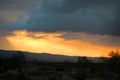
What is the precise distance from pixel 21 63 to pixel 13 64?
246 cm

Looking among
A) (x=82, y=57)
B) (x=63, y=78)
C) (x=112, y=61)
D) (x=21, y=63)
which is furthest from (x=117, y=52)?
(x=63, y=78)

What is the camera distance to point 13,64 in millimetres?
61375

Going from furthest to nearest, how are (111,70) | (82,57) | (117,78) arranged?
(82,57), (111,70), (117,78)

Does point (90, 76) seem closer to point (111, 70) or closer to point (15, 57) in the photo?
point (111, 70)

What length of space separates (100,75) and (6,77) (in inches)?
430

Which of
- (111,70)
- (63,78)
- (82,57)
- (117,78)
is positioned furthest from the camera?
(82,57)

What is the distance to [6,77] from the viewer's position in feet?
165

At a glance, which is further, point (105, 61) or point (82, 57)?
point (82, 57)

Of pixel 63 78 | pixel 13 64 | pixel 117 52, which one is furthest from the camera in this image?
pixel 117 52

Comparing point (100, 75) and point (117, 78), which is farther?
point (100, 75)

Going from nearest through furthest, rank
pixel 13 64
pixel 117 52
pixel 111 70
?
pixel 111 70 < pixel 13 64 < pixel 117 52

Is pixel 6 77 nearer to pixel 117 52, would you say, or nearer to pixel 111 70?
pixel 111 70

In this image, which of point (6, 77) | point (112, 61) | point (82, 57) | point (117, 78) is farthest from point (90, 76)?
point (82, 57)

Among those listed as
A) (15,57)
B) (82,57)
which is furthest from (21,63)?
(82,57)
